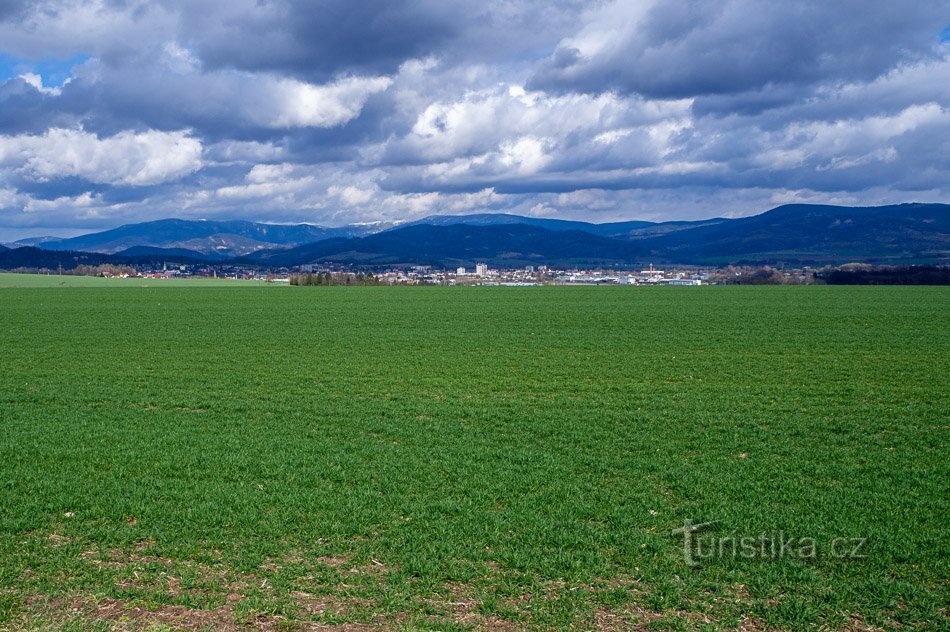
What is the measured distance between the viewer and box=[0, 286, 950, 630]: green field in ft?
21.9

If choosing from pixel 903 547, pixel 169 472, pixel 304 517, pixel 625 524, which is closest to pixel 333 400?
pixel 169 472

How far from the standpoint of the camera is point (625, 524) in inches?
337

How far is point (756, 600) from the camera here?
21.9ft

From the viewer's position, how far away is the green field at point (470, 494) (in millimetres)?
6672

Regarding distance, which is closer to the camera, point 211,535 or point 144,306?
point 211,535

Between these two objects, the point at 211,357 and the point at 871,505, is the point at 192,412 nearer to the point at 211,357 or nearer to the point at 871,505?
the point at 211,357

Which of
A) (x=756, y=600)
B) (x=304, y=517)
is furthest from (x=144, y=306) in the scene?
(x=756, y=600)

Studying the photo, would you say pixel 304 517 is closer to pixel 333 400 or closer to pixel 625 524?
pixel 625 524

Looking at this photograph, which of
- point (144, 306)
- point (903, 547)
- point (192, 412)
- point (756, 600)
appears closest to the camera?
point (756, 600)

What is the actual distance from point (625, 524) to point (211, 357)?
69.0 ft

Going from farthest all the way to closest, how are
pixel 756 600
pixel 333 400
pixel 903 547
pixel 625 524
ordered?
pixel 333 400 < pixel 625 524 < pixel 903 547 < pixel 756 600

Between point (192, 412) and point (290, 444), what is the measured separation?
447 cm

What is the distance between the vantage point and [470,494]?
31.7 ft

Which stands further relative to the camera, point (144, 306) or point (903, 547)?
point (144, 306)
